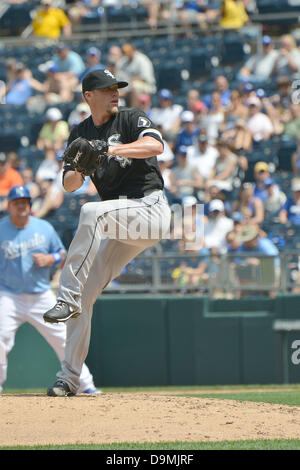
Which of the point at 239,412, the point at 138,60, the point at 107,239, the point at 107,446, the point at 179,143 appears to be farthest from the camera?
the point at 138,60

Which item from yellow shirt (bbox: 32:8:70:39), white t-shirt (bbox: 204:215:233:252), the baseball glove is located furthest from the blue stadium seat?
the baseball glove

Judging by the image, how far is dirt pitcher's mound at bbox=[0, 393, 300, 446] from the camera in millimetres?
5207

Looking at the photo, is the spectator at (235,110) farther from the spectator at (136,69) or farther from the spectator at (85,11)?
the spectator at (85,11)

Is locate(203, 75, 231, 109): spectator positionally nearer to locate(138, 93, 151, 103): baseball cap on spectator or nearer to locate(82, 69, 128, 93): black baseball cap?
locate(138, 93, 151, 103): baseball cap on spectator

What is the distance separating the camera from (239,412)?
5773 mm

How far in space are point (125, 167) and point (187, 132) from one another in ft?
22.3

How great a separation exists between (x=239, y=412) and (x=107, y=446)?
1106 millimetres

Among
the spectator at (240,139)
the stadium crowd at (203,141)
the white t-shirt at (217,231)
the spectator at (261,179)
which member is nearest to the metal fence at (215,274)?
the stadium crowd at (203,141)

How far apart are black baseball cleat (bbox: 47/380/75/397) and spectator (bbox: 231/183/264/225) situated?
16.2 ft

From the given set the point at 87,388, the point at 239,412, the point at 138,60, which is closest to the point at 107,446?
the point at 239,412

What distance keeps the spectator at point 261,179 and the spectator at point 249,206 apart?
0.08 m

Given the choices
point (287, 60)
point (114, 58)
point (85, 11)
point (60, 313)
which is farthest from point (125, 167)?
point (85, 11)

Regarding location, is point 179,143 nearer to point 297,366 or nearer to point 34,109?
point 34,109

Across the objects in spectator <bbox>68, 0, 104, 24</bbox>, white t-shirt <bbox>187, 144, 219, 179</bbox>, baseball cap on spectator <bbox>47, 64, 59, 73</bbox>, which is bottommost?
white t-shirt <bbox>187, 144, 219, 179</bbox>
